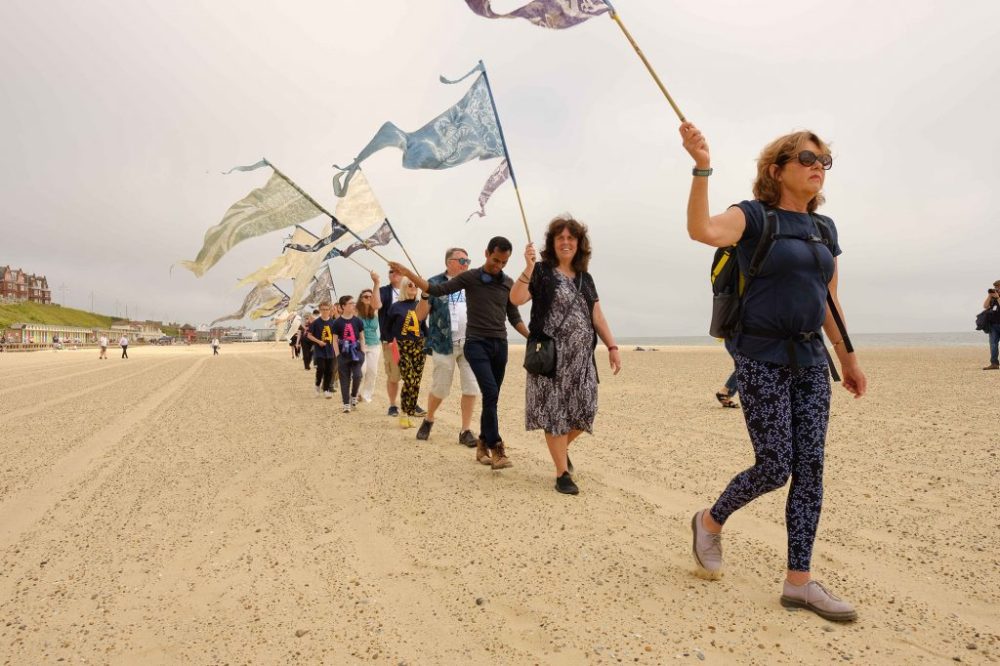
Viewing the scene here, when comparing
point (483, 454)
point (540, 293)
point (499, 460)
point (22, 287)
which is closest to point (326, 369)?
point (483, 454)

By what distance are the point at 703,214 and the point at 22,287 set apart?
209028 millimetres

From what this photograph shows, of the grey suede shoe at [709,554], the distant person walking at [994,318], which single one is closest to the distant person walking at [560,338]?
the grey suede shoe at [709,554]

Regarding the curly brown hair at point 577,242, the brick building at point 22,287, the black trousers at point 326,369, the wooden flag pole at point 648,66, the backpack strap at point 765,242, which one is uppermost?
the brick building at point 22,287

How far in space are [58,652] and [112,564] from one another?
3.20ft

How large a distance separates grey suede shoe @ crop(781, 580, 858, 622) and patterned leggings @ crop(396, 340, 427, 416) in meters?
6.07

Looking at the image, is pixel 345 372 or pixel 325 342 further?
pixel 325 342

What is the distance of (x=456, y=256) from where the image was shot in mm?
6469

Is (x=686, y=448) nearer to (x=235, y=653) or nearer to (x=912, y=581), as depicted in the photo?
(x=912, y=581)

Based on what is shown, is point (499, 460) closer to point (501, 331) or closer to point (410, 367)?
point (501, 331)

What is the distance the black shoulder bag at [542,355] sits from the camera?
426 centimetres

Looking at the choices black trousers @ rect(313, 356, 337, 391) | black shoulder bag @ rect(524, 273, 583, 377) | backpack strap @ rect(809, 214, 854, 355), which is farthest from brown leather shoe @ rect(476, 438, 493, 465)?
black trousers @ rect(313, 356, 337, 391)

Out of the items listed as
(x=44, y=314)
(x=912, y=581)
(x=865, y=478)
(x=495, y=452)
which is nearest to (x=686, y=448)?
(x=865, y=478)

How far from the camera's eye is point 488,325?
5418 millimetres

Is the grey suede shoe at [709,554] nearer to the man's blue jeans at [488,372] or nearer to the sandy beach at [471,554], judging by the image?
the sandy beach at [471,554]
